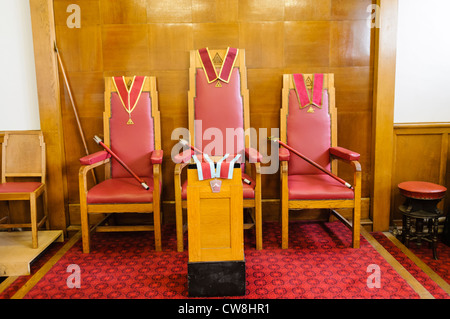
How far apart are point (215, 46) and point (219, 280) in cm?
206

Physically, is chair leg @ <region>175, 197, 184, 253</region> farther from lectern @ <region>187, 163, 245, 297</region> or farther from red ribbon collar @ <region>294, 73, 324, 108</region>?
red ribbon collar @ <region>294, 73, 324, 108</region>

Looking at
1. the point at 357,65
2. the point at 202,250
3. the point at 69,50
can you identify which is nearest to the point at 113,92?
the point at 69,50

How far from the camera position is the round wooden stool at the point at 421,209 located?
2.87 m

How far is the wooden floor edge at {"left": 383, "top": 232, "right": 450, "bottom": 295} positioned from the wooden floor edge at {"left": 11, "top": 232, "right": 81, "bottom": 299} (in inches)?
106

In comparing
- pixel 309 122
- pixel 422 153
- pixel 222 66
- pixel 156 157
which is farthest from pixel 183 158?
pixel 422 153

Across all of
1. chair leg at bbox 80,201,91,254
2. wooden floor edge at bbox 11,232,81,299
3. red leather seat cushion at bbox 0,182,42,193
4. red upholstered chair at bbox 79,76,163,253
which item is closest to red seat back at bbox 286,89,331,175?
red upholstered chair at bbox 79,76,163,253

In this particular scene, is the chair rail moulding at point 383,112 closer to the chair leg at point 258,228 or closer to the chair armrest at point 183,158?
the chair leg at point 258,228

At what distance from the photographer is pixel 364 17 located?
10.7ft

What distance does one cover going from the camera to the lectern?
2219mm

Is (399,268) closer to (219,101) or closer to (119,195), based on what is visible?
(219,101)

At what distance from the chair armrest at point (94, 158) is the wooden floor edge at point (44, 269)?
0.79m

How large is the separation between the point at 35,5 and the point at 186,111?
5.12 feet

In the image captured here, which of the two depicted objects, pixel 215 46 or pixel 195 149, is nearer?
pixel 195 149

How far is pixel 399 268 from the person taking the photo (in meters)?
2.58
